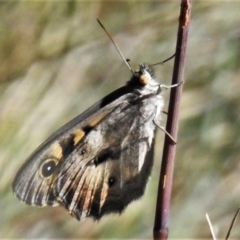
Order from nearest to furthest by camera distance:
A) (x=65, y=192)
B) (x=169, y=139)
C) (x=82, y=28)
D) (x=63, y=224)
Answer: (x=169, y=139) → (x=65, y=192) → (x=82, y=28) → (x=63, y=224)

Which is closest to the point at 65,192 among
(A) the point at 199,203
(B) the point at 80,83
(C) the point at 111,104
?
(C) the point at 111,104

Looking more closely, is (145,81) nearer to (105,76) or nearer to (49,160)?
(49,160)

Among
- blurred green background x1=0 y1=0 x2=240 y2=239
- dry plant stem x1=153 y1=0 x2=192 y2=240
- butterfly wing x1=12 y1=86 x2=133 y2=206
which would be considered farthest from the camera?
blurred green background x1=0 y1=0 x2=240 y2=239

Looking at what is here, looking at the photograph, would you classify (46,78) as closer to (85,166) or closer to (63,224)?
(63,224)

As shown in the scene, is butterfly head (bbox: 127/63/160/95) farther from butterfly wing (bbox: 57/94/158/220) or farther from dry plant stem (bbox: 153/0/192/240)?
dry plant stem (bbox: 153/0/192/240)

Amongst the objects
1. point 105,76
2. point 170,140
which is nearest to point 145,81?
point 170,140

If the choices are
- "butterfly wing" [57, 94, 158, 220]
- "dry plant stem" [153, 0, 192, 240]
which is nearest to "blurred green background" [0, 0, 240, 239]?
"butterfly wing" [57, 94, 158, 220]

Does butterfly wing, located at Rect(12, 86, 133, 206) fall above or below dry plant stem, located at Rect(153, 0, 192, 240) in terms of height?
above

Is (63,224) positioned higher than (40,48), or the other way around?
(40,48)

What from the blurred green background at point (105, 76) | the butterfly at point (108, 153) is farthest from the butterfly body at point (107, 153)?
the blurred green background at point (105, 76)
